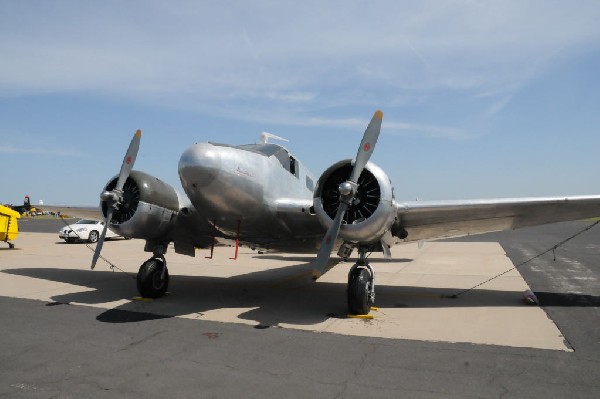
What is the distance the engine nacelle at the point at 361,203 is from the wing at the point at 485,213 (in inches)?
29.7

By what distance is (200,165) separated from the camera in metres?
7.68

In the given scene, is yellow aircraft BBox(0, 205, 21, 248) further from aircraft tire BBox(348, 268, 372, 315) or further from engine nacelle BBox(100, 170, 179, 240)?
aircraft tire BBox(348, 268, 372, 315)

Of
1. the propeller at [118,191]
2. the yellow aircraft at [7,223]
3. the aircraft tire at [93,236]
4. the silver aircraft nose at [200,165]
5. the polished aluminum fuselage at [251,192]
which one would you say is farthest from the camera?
the aircraft tire at [93,236]

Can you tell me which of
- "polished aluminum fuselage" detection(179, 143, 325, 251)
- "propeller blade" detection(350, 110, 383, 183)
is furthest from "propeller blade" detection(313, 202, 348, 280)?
"polished aluminum fuselage" detection(179, 143, 325, 251)

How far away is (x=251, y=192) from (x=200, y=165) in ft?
4.01

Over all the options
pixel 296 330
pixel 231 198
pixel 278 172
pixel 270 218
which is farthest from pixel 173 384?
pixel 278 172

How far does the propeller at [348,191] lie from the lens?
7621 millimetres

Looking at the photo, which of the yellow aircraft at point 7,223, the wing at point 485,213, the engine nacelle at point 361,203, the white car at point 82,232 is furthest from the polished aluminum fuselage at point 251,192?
the white car at point 82,232

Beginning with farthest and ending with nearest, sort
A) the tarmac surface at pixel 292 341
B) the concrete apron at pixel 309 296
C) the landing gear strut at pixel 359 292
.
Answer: the landing gear strut at pixel 359 292 < the concrete apron at pixel 309 296 < the tarmac surface at pixel 292 341

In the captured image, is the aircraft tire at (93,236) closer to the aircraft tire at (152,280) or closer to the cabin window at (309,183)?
the aircraft tire at (152,280)

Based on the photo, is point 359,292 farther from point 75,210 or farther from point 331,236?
point 75,210

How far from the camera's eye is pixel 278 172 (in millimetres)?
9344

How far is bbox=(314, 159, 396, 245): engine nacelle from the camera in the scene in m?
7.88

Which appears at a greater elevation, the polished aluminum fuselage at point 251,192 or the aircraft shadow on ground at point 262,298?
Answer: the polished aluminum fuselage at point 251,192
